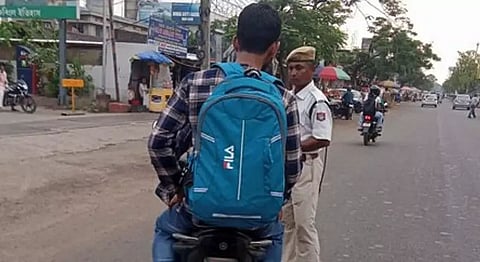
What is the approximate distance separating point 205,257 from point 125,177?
7559 millimetres

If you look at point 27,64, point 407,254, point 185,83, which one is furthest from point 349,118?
point 185,83

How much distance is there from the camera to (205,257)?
7.72ft

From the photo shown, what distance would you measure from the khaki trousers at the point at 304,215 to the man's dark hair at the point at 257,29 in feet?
6.26

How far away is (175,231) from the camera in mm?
2484

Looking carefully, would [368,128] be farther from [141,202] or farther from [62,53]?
[62,53]

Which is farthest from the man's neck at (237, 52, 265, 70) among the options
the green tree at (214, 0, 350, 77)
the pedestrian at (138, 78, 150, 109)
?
the pedestrian at (138, 78, 150, 109)

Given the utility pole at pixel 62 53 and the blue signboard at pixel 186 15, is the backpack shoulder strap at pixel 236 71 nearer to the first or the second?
the utility pole at pixel 62 53

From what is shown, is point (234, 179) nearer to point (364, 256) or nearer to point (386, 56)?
point (364, 256)

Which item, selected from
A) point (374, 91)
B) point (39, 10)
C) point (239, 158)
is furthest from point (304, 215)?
point (39, 10)

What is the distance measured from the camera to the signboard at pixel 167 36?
72.7 feet

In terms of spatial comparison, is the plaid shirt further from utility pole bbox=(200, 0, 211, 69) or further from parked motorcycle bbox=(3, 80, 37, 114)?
parked motorcycle bbox=(3, 80, 37, 114)

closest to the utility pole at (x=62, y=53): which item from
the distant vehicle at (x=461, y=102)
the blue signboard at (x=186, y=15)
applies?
the blue signboard at (x=186, y=15)

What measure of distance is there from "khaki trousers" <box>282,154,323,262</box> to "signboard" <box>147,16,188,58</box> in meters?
18.0

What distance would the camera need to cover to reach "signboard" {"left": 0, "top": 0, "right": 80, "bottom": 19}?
21281 millimetres
